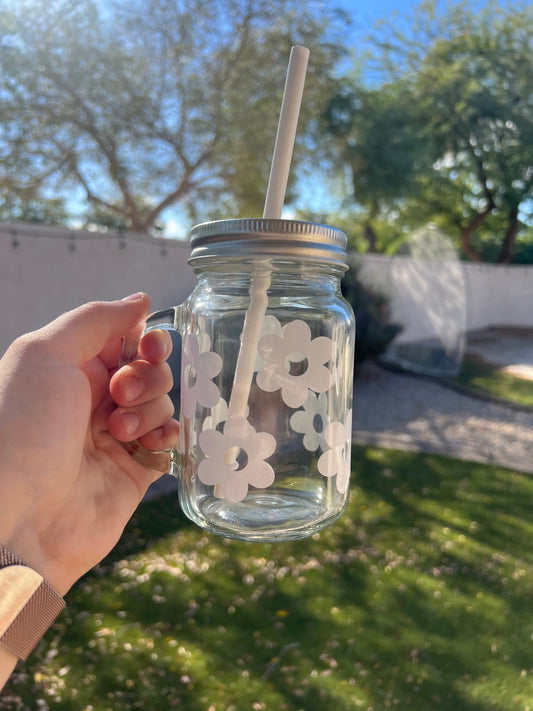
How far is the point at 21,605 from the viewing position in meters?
1.20

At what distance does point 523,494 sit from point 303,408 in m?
5.07

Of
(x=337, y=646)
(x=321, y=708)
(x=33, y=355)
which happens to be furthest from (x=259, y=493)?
(x=337, y=646)

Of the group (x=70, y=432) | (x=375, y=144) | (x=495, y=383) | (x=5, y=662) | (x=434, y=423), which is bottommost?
(x=434, y=423)

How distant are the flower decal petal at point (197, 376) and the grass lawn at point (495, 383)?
27.9ft

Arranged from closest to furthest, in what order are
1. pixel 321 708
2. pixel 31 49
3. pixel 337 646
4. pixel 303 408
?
1. pixel 303 408
2. pixel 321 708
3. pixel 337 646
4. pixel 31 49

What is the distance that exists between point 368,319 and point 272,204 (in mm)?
8175

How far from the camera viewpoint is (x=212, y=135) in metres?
12.5

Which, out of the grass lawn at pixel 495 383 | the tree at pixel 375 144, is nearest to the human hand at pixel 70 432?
the grass lawn at pixel 495 383

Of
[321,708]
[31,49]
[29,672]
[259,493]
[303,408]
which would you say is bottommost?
[29,672]

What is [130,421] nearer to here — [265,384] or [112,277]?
[265,384]

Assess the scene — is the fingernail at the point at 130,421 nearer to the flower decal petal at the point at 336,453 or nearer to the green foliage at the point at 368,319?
the flower decal petal at the point at 336,453

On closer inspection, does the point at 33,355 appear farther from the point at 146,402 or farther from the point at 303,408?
the point at 303,408

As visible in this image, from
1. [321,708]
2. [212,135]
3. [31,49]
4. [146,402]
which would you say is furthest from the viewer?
[212,135]

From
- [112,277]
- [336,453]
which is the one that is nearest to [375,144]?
[112,277]
